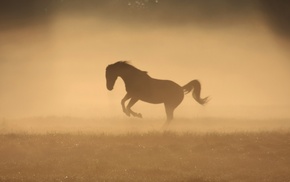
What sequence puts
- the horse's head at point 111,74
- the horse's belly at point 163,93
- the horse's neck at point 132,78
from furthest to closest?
the horse's belly at point 163,93, the horse's neck at point 132,78, the horse's head at point 111,74

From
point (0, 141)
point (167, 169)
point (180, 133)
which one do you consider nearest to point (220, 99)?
point (180, 133)

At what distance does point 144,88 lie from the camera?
2292 cm

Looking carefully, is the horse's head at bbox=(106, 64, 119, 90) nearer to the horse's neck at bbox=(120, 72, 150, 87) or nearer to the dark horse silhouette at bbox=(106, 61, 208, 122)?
the dark horse silhouette at bbox=(106, 61, 208, 122)

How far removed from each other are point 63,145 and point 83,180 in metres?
5.10

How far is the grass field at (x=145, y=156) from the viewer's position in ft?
46.2

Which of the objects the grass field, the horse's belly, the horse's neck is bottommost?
the grass field

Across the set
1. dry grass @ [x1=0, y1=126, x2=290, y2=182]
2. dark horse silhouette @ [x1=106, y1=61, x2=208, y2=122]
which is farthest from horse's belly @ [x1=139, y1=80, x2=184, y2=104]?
dry grass @ [x1=0, y1=126, x2=290, y2=182]

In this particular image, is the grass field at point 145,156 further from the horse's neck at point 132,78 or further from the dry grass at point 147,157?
the horse's neck at point 132,78

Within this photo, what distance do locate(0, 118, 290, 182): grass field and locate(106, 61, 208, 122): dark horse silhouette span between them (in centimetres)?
250

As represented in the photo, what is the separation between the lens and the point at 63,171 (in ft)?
47.5

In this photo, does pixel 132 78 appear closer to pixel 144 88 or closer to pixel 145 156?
pixel 144 88

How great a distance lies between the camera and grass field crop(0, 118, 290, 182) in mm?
14078

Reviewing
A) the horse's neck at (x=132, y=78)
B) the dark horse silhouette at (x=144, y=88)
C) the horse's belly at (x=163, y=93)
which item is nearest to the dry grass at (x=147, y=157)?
the dark horse silhouette at (x=144, y=88)

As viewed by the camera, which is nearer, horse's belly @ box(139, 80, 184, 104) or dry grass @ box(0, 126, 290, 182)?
dry grass @ box(0, 126, 290, 182)
